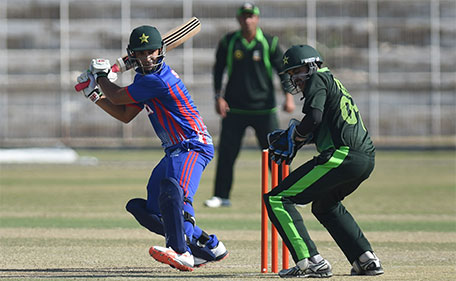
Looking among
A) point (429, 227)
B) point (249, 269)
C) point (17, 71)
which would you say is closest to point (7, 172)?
point (429, 227)

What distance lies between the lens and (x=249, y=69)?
1270 cm

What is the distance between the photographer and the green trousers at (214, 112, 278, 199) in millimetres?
12477

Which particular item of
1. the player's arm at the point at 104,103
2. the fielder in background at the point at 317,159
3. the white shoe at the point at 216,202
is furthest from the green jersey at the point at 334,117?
the white shoe at the point at 216,202

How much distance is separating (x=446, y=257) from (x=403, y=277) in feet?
4.56

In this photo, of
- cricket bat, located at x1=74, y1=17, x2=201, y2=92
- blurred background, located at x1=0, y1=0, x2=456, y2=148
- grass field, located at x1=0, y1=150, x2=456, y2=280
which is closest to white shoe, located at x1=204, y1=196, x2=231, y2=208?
grass field, located at x1=0, y1=150, x2=456, y2=280

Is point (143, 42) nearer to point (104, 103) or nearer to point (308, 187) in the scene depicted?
point (104, 103)

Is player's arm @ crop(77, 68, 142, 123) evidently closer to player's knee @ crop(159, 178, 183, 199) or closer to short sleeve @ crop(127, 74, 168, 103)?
short sleeve @ crop(127, 74, 168, 103)

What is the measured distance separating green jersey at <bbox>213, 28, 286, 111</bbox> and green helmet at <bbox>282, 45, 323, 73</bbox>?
538 centimetres

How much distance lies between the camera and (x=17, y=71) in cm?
3778

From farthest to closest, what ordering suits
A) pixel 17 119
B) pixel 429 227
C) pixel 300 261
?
pixel 17 119 < pixel 429 227 < pixel 300 261

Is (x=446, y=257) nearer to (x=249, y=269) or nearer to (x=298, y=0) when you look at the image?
(x=249, y=269)

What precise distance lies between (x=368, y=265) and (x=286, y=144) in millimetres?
1042

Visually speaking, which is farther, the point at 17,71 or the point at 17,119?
the point at 17,71

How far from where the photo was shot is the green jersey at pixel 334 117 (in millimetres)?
6844
